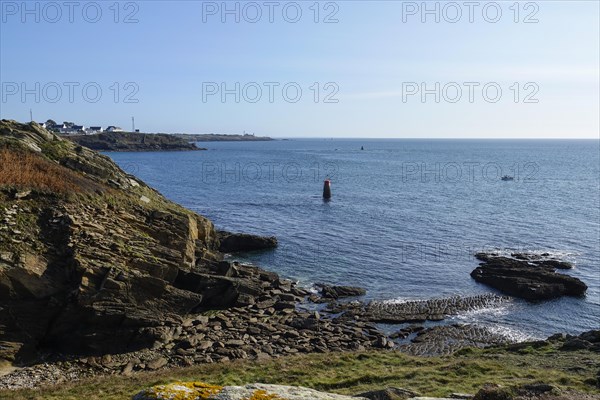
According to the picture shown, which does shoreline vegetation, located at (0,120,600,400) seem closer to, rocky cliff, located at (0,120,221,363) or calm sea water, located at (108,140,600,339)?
rocky cliff, located at (0,120,221,363)

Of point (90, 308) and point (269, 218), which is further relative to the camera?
point (269, 218)

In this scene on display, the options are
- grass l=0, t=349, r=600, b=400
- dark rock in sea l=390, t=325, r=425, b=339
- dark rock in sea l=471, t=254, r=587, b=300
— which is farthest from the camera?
dark rock in sea l=471, t=254, r=587, b=300

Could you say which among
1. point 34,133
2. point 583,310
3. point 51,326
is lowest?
point 583,310

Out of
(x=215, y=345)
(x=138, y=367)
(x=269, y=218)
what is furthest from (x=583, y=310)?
(x=269, y=218)

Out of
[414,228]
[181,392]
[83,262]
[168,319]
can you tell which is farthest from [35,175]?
[414,228]

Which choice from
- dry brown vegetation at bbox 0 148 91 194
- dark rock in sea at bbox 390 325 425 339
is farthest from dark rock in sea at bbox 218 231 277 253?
dark rock in sea at bbox 390 325 425 339

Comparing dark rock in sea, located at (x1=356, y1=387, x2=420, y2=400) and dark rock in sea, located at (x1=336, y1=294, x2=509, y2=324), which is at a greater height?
dark rock in sea, located at (x1=356, y1=387, x2=420, y2=400)

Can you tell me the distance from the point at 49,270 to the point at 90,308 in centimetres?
329

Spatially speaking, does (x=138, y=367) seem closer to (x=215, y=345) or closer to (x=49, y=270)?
(x=215, y=345)

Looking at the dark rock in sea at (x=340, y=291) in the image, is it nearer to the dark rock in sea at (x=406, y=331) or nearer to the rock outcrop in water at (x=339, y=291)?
the rock outcrop in water at (x=339, y=291)

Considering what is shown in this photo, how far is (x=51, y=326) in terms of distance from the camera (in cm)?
2755

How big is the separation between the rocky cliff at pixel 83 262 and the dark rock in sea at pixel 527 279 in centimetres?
2346

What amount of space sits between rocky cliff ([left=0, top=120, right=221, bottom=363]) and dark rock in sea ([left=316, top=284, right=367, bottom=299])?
818 centimetres

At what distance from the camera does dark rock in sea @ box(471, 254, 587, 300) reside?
42.8 meters
